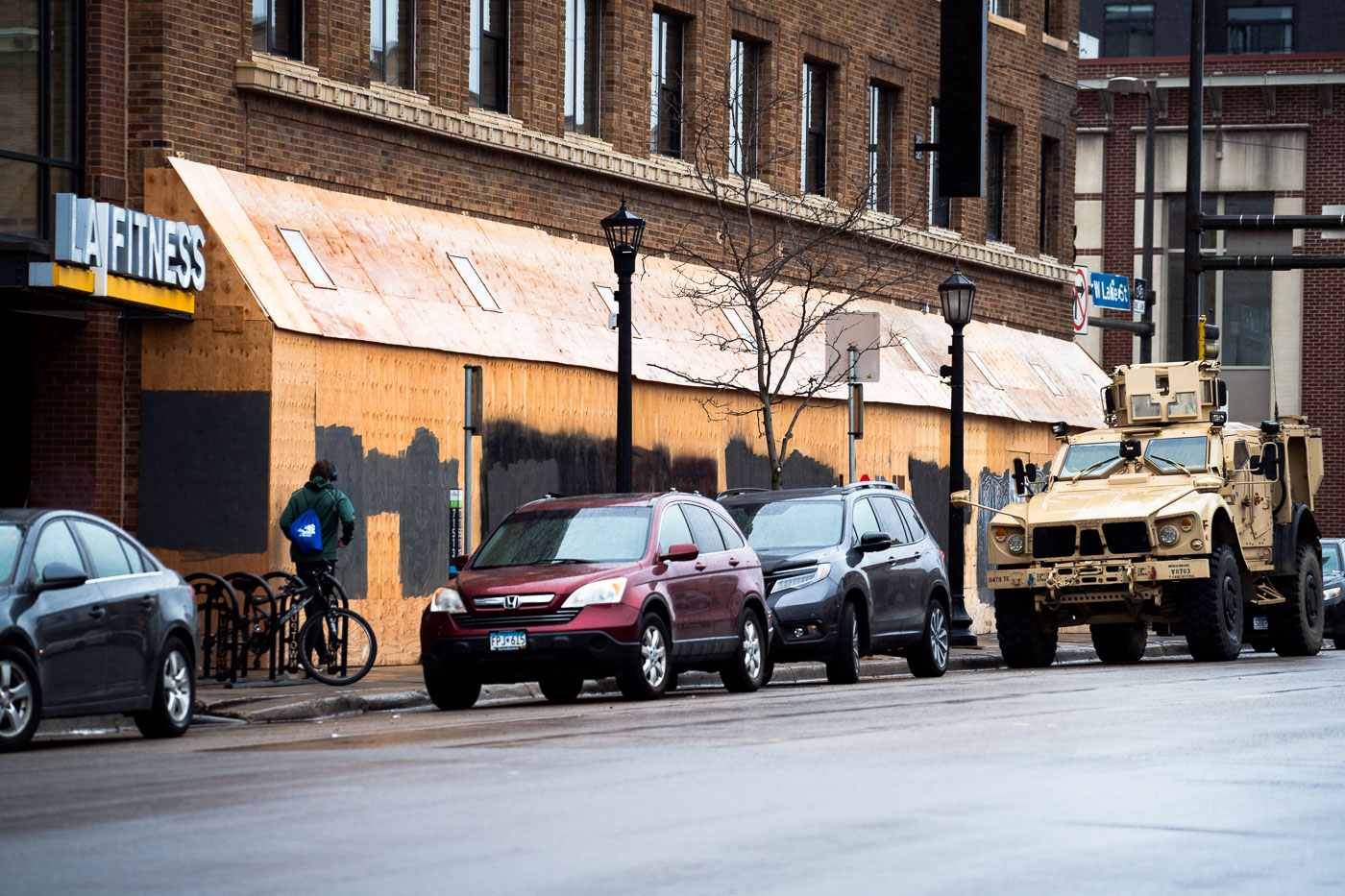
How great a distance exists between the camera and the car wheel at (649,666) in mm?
16891

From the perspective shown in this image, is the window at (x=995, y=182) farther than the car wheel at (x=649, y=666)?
Yes

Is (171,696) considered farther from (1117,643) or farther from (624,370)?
(1117,643)

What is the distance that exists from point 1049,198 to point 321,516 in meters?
24.7

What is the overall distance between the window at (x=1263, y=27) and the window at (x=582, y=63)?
40.6m

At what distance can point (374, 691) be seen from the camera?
58.3ft

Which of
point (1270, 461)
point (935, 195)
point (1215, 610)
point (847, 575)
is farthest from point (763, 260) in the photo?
point (847, 575)

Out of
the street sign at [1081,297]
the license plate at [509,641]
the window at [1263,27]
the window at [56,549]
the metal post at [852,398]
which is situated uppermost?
the window at [1263,27]

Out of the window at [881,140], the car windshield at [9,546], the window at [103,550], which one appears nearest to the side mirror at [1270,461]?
the window at [881,140]

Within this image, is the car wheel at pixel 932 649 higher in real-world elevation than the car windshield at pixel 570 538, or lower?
lower

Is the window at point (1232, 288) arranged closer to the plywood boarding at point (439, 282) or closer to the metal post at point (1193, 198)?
the metal post at point (1193, 198)

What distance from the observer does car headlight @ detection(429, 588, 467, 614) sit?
55.5 feet

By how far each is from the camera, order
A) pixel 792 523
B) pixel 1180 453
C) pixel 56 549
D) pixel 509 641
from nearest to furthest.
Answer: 1. pixel 56 549
2. pixel 509 641
3. pixel 792 523
4. pixel 1180 453

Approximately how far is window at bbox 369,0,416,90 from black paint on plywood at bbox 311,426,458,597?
4.26 meters

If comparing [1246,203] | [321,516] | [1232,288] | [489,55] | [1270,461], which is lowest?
[321,516]
